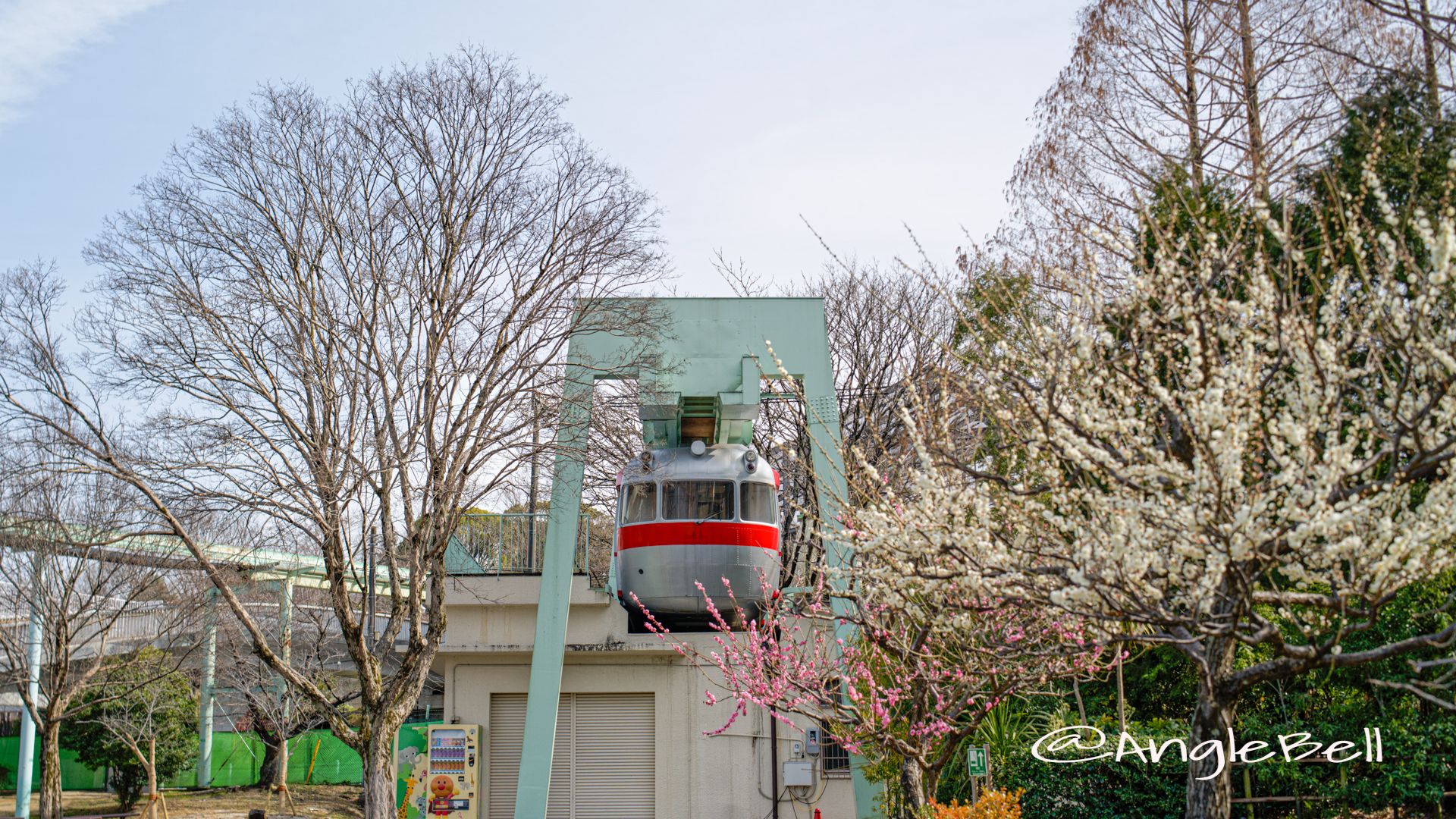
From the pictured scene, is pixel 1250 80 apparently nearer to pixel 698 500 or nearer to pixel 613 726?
pixel 698 500

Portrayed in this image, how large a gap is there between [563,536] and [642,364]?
9.66 feet

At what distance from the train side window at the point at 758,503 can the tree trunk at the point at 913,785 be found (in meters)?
7.17

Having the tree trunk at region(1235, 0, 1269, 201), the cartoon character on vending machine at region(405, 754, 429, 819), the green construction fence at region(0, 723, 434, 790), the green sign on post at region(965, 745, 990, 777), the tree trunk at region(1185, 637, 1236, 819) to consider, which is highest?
the tree trunk at region(1235, 0, 1269, 201)

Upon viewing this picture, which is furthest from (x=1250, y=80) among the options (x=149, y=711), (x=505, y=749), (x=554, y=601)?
(x=149, y=711)

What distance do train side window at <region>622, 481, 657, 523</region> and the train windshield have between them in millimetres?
242

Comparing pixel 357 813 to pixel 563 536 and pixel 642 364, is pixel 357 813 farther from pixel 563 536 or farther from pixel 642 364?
pixel 642 364

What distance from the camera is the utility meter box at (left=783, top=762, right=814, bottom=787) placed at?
1719cm

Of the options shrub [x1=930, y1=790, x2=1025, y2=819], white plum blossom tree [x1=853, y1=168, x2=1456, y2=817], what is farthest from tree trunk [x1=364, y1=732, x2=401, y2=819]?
white plum blossom tree [x1=853, y1=168, x2=1456, y2=817]

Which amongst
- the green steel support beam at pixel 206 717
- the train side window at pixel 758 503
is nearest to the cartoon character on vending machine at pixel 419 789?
the train side window at pixel 758 503

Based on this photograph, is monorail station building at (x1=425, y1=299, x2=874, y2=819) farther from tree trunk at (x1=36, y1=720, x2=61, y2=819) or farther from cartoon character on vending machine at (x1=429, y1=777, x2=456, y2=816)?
tree trunk at (x1=36, y1=720, x2=61, y2=819)

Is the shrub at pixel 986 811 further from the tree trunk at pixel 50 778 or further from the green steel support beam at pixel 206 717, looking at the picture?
the green steel support beam at pixel 206 717

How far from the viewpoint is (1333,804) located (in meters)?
11.2

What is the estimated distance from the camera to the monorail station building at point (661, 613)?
637 inches

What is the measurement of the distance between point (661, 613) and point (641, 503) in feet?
6.45
